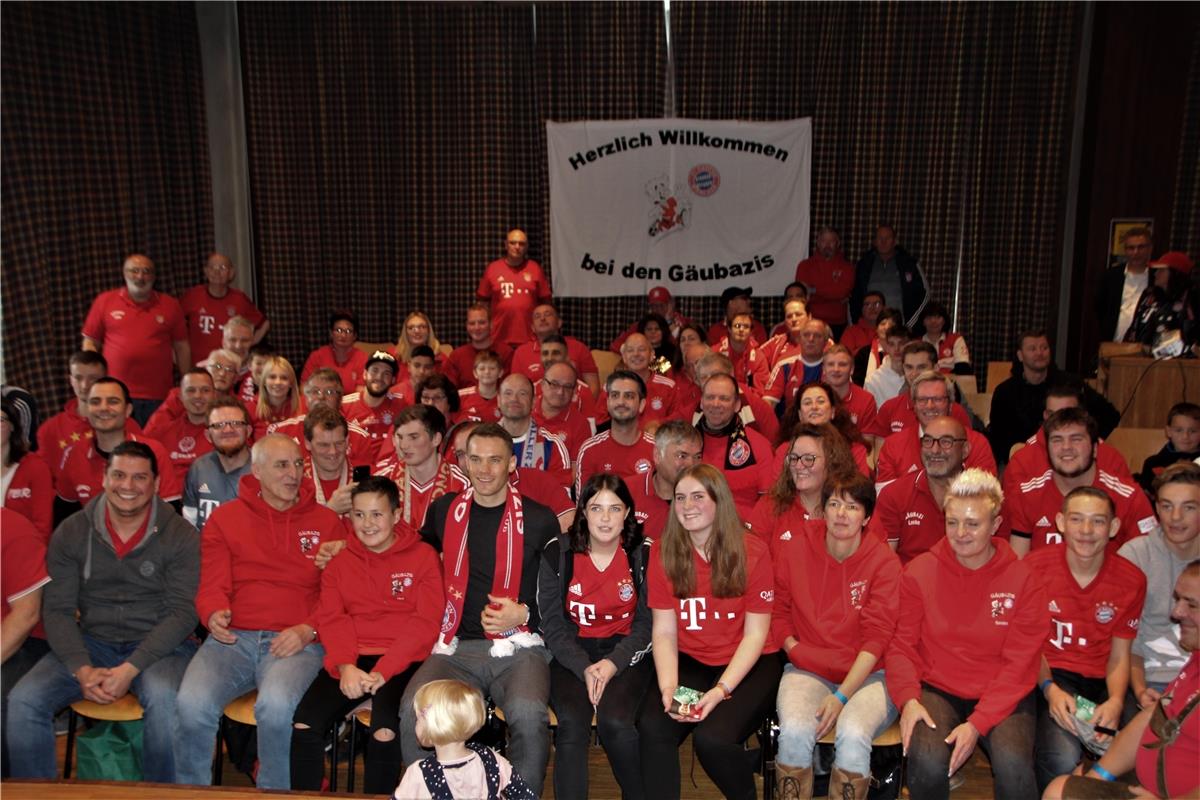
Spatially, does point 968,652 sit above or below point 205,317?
below

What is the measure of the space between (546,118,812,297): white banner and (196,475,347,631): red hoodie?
5.21 metres

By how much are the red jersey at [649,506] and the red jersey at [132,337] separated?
371cm

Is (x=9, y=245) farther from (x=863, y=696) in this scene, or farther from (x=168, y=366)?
(x=863, y=696)

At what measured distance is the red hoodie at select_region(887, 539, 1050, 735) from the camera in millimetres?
3156

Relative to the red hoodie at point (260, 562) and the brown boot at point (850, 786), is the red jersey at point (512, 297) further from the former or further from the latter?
the brown boot at point (850, 786)

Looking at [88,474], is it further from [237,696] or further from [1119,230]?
[1119,230]

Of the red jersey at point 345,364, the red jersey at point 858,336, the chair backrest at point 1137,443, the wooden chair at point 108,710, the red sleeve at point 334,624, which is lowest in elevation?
the wooden chair at point 108,710

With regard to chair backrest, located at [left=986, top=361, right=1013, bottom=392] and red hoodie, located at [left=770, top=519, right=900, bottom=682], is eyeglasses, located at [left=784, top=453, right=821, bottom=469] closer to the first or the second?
red hoodie, located at [left=770, top=519, right=900, bottom=682]

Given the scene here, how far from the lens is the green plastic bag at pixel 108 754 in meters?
3.49

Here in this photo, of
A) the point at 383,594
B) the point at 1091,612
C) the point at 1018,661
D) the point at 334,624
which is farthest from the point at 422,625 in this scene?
the point at 1091,612

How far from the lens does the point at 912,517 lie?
4.18 m

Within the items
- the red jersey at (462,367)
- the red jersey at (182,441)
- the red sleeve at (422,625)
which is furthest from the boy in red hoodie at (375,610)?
the red jersey at (462,367)

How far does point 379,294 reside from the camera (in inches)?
352

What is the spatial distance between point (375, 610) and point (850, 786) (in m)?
1.70
